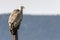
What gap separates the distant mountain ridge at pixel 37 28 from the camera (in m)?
9.91

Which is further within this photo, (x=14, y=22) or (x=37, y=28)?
(x=37, y=28)

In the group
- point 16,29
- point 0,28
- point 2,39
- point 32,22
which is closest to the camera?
point 16,29

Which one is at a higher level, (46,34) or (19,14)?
(19,14)

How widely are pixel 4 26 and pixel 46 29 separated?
129 cm

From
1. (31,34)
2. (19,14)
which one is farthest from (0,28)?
(19,14)

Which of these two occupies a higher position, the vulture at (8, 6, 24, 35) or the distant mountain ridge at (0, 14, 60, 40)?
the vulture at (8, 6, 24, 35)

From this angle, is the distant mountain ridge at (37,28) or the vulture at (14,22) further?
the distant mountain ridge at (37,28)

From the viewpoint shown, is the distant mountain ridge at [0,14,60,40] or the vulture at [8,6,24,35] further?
the distant mountain ridge at [0,14,60,40]

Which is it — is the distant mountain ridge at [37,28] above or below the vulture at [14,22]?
below

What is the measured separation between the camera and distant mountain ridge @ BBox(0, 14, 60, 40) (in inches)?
390

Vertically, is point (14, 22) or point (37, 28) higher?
point (14, 22)

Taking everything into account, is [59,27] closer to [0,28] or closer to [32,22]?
[32,22]

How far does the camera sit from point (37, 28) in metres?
10.6

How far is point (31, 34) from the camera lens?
10.4 metres
